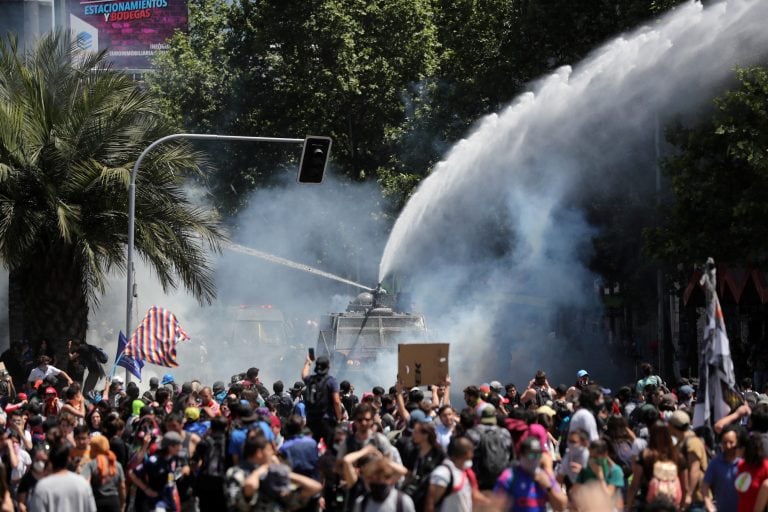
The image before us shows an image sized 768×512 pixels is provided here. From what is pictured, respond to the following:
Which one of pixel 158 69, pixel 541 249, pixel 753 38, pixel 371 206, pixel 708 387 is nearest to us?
pixel 708 387

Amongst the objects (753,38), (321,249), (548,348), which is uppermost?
(753,38)

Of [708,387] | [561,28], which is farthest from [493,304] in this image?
[708,387]

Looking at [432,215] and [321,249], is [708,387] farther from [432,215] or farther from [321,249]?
[321,249]

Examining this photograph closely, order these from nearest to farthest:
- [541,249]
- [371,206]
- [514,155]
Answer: [514,155] < [541,249] < [371,206]

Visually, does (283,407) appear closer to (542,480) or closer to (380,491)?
(542,480)

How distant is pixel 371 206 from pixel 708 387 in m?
31.5


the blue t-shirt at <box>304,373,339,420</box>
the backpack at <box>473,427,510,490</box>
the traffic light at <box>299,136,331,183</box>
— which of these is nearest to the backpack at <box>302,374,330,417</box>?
the blue t-shirt at <box>304,373,339,420</box>

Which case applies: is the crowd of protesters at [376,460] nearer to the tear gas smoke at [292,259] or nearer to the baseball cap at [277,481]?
the baseball cap at [277,481]

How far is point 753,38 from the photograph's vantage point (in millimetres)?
27516

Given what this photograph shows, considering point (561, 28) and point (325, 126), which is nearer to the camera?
point (561, 28)

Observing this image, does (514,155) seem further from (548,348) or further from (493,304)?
(548,348)

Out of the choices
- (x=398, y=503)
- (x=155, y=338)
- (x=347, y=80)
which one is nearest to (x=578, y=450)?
(x=398, y=503)

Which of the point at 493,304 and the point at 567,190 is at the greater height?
the point at 567,190

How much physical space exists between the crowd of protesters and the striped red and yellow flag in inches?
214
